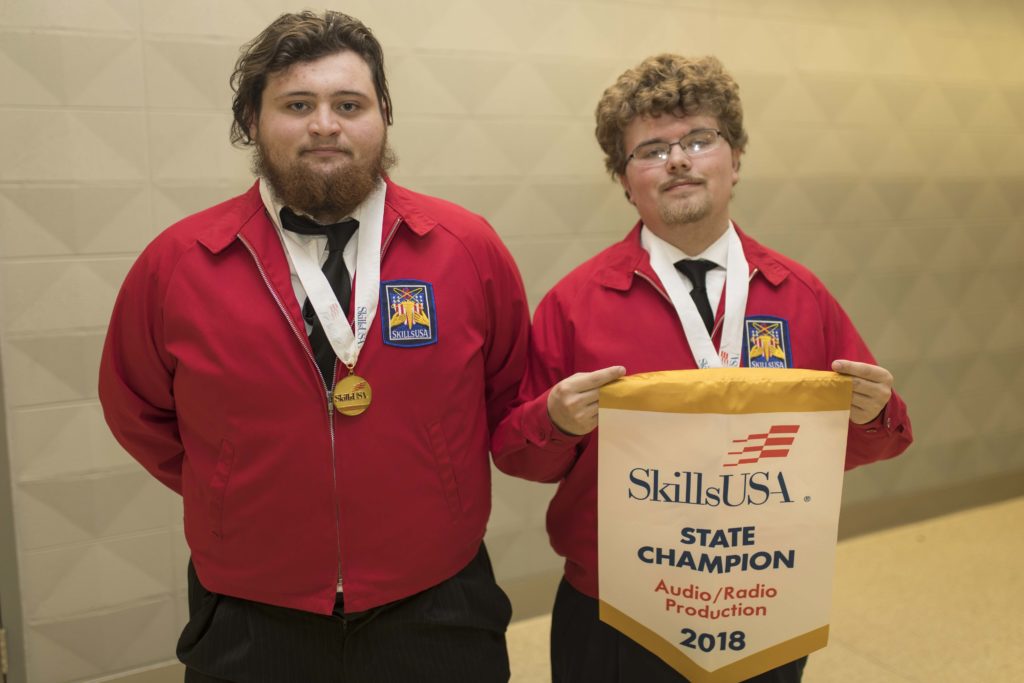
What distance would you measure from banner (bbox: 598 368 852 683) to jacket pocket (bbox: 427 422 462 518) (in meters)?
0.30

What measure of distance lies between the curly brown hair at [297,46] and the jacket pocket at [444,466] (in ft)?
2.32

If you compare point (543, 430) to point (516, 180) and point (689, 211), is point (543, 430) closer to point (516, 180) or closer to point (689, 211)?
point (689, 211)

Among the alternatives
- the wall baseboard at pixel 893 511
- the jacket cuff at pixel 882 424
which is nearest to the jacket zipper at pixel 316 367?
the jacket cuff at pixel 882 424

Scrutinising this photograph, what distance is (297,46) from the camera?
1734 mm

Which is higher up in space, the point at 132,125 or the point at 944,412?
the point at 132,125

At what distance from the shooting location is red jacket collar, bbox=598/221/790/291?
6.26 feet

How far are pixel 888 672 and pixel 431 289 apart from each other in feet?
8.24

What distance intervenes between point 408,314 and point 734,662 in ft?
2.99

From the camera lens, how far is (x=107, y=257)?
2777mm

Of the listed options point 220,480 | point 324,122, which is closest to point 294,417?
point 220,480

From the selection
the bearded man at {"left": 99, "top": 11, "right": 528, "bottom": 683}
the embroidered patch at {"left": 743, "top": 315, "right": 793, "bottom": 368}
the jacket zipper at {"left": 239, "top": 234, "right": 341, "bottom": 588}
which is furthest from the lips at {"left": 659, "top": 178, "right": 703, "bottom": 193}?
the jacket zipper at {"left": 239, "top": 234, "right": 341, "bottom": 588}

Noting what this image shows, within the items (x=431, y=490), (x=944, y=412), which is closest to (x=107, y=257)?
(x=431, y=490)

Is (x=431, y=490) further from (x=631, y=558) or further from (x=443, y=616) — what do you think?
(x=631, y=558)

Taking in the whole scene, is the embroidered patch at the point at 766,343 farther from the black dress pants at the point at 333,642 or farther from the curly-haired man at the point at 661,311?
the black dress pants at the point at 333,642
